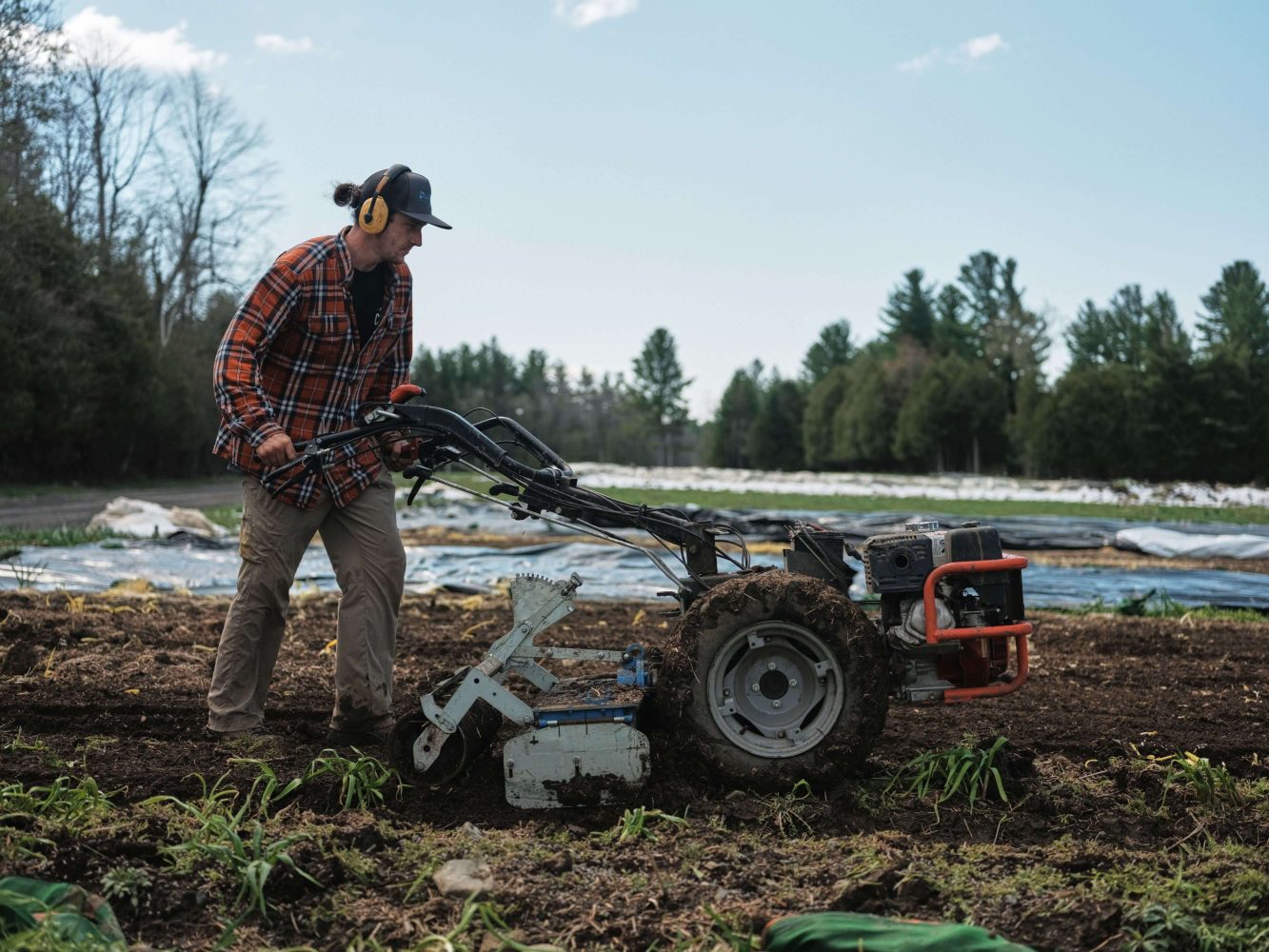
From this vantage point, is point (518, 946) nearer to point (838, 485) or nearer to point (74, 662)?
point (74, 662)

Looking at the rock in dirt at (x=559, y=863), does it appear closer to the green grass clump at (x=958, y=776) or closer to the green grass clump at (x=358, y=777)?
the green grass clump at (x=358, y=777)

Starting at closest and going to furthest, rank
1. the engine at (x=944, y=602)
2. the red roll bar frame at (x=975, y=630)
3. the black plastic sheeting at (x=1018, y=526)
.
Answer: the red roll bar frame at (x=975, y=630) < the engine at (x=944, y=602) < the black plastic sheeting at (x=1018, y=526)

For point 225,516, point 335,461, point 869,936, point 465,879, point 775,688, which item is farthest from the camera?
point 225,516

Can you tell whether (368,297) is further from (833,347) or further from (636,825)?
(833,347)

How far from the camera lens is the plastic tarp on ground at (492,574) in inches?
427

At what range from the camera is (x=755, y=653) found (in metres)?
4.36

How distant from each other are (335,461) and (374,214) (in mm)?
1008

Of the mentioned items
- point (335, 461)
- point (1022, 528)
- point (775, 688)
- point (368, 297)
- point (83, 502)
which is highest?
point (368, 297)

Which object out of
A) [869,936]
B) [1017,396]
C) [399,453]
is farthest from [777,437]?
[869,936]

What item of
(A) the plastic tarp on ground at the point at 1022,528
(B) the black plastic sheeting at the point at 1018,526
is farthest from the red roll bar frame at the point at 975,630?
(B) the black plastic sheeting at the point at 1018,526

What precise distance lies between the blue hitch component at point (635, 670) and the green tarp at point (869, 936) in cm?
172

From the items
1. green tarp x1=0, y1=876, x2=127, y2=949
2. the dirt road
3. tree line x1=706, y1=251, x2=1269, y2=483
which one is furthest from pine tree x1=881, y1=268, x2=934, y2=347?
green tarp x1=0, y1=876, x2=127, y2=949

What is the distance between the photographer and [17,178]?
30.7m

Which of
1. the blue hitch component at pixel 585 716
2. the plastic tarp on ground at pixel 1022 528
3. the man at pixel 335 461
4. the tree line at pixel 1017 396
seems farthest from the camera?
the tree line at pixel 1017 396
